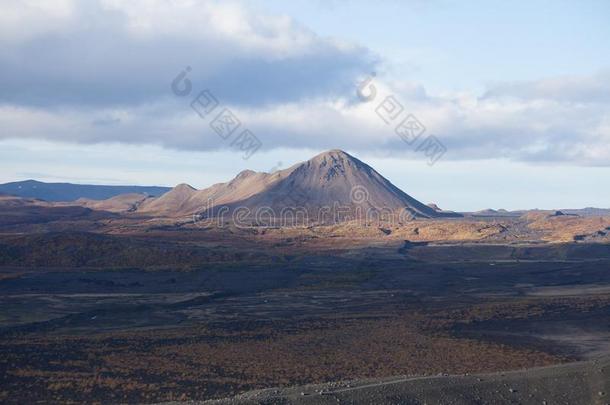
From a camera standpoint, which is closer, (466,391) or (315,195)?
(466,391)

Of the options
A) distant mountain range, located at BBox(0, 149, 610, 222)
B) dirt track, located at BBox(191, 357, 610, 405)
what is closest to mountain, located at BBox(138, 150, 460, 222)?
distant mountain range, located at BBox(0, 149, 610, 222)

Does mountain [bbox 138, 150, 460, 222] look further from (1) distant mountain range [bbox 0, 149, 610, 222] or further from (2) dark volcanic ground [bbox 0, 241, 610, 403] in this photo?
(2) dark volcanic ground [bbox 0, 241, 610, 403]

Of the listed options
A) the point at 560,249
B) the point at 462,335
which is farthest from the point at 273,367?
the point at 560,249

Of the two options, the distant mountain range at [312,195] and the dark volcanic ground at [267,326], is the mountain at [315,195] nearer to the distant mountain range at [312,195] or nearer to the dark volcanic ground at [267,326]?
the distant mountain range at [312,195]

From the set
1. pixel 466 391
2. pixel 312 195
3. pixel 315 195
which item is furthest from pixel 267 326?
pixel 312 195

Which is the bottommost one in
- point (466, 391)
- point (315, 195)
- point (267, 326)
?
point (267, 326)

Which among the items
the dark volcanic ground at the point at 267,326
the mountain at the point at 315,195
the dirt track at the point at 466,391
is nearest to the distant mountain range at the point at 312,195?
the mountain at the point at 315,195

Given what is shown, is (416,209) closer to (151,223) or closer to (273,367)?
(151,223)

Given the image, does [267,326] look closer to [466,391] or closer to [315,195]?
[466,391]
